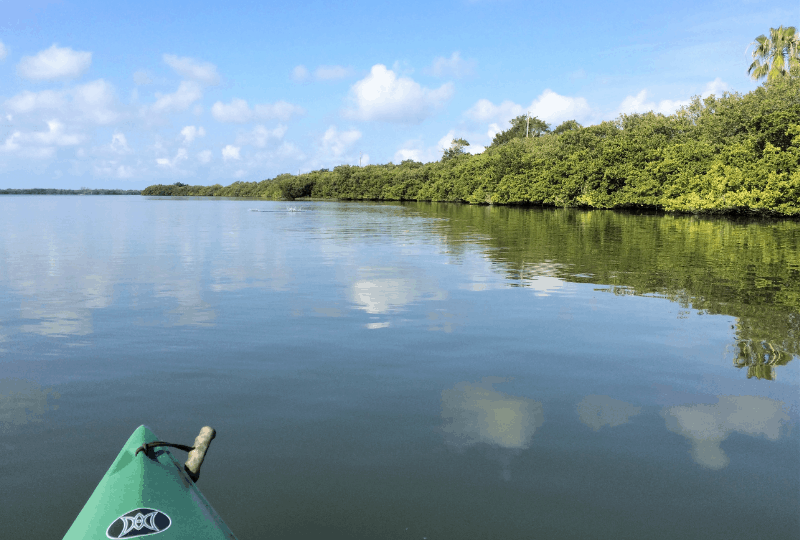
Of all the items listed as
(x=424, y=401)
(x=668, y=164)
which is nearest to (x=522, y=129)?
(x=668, y=164)

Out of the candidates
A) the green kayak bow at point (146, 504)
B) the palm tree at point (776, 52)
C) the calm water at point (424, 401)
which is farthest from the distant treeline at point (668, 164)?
the green kayak bow at point (146, 504)

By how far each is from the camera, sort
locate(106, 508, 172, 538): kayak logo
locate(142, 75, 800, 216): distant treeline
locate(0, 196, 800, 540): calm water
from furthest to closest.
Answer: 1. locate(142, 75, 800, 216): distant treeline
2. locate(0, 196, 800, 540): calm water
3. locate(106, 508, 172, 538): kayak logo

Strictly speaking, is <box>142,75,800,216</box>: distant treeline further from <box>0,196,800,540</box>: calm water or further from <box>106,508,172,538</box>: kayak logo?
<box>106,508,172,538</box>: kayak logo

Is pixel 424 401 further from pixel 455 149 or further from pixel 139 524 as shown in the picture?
pixel 455 149

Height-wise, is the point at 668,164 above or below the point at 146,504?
above

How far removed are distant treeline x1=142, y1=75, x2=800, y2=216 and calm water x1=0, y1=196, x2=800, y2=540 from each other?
38.6m

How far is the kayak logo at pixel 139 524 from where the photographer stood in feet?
10.8

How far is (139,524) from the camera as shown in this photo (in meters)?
3.32

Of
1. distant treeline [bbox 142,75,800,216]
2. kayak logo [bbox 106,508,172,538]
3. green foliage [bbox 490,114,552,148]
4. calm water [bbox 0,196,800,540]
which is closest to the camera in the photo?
kayak logo [bbox 106,508,172,538]

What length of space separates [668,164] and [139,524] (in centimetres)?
6567

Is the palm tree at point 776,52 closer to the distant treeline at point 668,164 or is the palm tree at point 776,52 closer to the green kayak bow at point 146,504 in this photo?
the distant treeline at point 668,164

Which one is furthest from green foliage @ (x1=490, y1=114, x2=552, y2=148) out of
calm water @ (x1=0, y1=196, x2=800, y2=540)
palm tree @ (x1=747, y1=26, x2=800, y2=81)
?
calm water @ (x1=0, y1=196, x2=800, y2=540)

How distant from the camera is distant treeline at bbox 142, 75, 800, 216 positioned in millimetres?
47281

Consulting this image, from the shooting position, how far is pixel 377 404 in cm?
689
